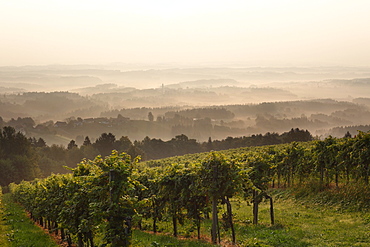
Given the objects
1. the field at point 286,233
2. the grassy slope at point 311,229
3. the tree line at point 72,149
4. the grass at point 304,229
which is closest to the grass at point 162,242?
the field at point 286,233

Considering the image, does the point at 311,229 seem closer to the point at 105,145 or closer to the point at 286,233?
the point at 286,233

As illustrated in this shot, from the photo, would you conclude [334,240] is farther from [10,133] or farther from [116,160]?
[10,133]

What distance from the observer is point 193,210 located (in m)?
20.3

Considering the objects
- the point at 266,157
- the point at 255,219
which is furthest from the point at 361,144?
the point at 255,219

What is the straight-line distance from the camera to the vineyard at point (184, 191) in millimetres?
14172

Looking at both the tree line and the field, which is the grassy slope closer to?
the field

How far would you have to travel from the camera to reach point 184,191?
2019cm

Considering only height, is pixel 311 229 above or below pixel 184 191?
below

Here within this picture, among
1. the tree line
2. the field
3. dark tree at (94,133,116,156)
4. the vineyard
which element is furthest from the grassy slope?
dark tree at (94,133,116,156)

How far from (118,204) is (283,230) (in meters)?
12.7

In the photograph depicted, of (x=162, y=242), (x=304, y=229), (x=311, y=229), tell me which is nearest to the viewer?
(x=162, y=242)

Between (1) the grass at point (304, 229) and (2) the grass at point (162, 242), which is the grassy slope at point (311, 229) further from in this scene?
(2) the grass at point (162, 242)

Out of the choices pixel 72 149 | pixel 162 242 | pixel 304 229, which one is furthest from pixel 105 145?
pixel 304 229

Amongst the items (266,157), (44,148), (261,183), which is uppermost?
(266,157)
